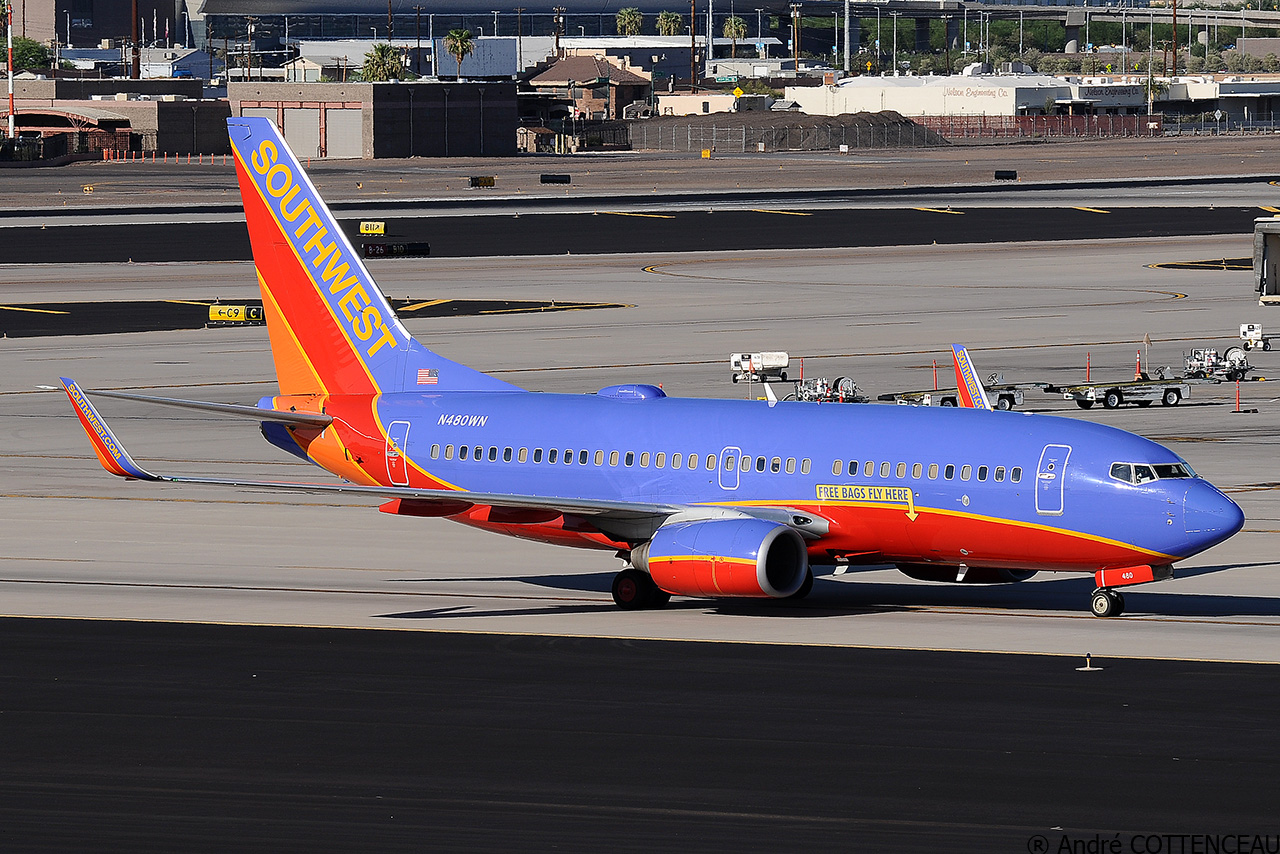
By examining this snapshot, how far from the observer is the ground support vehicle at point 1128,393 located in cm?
7506

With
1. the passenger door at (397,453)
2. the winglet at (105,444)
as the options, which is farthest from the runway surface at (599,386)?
the winglet at (105,444)

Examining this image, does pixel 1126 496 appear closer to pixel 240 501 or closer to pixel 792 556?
pixel 792 556

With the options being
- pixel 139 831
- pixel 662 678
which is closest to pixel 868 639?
pixel 662 678

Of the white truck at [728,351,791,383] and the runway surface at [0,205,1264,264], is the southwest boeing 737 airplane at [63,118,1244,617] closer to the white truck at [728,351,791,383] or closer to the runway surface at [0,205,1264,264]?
the white truck at [728,351,791,383]

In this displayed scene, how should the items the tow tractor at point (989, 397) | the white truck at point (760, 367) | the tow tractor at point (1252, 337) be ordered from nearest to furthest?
the tow tractor at point (989, 397) < the white truck at point (760, 367) < the tow tractor at point (1252, 337)

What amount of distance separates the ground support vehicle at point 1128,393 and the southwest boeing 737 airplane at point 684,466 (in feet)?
107

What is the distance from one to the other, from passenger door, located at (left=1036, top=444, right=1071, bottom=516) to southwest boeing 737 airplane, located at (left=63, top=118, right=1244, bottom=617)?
1.5 inches

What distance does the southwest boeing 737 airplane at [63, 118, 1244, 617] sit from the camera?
39688 mm

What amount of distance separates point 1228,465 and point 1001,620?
23519 millimetres

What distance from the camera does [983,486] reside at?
131 feet

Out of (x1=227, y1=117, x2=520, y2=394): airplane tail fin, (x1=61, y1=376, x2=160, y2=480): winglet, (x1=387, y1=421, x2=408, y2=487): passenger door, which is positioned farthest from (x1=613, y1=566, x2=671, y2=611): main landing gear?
(x1=61, y1=376, x2=160, y2=480): winglet

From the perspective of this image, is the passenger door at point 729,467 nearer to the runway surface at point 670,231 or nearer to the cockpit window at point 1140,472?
the cockpit window at point 1140,472

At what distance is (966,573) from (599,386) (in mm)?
39783

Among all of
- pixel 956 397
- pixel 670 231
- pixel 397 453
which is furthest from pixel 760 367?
pixel 670 231
